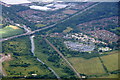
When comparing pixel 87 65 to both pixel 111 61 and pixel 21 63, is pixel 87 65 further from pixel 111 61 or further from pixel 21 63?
pixel 21 63

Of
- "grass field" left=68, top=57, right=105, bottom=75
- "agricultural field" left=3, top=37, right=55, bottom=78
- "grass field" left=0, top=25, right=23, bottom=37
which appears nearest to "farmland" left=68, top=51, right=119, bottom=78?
"grass field" left=68, top=57, right=105, bottom=75

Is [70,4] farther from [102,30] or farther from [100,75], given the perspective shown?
[100,75]

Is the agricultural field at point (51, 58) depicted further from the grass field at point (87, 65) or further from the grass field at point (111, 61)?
the grass field at point (111, 61)

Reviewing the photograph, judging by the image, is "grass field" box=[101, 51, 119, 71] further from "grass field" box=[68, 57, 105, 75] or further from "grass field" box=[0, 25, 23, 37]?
"grass field" box=[0, 25, 23, 37]

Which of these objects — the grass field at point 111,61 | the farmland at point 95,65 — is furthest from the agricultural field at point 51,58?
the grass field at point 111,61

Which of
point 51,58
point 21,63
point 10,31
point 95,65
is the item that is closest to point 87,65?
point 95,65

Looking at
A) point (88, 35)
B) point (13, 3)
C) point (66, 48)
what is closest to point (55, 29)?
point (88, 35)
